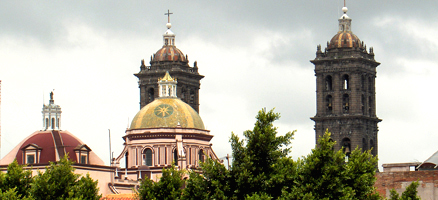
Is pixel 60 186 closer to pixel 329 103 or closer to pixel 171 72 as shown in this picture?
pixel 329 103

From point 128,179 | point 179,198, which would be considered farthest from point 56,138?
point 179,198

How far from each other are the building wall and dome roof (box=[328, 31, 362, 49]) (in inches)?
3311

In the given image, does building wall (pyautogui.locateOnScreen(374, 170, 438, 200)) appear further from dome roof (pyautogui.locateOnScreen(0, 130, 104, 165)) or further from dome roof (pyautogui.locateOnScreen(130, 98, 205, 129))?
dome roof (pyautogui.locateOnScreen(130, 98, 205, 129))

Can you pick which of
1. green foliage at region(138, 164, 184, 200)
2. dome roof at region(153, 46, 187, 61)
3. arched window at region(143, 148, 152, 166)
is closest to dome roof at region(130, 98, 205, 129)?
arched window at region(143, 148, 152, 166)

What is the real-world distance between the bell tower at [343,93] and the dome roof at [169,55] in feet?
58.7

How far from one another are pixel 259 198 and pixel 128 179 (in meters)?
77.7

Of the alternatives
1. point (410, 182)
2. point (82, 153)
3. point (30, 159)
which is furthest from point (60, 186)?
point (82, 153)

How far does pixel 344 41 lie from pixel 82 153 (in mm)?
52118

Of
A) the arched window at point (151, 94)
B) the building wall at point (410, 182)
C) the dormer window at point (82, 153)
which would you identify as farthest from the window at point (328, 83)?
the building wall at point (410, 182)

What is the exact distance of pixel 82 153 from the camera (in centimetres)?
13788

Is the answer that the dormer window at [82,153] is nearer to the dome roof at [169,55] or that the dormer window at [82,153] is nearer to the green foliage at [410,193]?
the dome roof at [169,55]

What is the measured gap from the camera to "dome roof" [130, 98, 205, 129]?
525 ft

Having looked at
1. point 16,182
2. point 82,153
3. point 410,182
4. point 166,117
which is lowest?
point 16,182

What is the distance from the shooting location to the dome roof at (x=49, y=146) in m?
136
